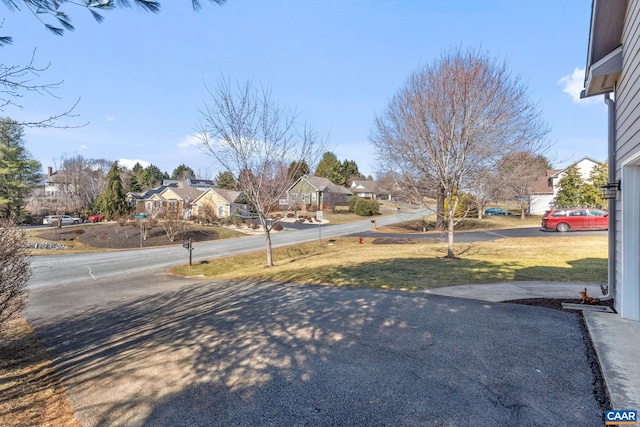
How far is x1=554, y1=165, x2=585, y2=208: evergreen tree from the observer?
3238 cm

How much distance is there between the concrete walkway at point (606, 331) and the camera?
2877mm

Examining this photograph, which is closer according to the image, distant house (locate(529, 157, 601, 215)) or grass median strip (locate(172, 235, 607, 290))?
grass median strip (locate(172, 235, 607, 290))

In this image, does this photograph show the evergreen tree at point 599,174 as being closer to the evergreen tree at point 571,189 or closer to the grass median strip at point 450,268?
the evergreen tree at point 571,189

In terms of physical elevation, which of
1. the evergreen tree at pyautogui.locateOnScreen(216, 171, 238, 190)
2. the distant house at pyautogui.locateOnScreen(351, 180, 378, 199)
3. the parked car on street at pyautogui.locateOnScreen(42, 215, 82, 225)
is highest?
the distant house at pyautogui.locateOnScreen(351, 180, 378, 199)

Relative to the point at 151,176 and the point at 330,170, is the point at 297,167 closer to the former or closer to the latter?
the point at 330,170

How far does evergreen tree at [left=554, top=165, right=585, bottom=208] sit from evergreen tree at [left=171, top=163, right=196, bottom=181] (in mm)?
75417

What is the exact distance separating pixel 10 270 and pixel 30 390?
1588mm

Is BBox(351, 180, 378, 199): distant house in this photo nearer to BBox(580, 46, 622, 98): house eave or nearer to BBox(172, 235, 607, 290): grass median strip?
BBox(172, 235, 607, 290): grass median strip

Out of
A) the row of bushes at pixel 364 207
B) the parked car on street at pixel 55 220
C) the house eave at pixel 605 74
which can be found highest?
the house eave at pixel 605 74

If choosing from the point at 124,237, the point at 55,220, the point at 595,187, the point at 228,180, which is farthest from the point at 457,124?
the point at 55,220

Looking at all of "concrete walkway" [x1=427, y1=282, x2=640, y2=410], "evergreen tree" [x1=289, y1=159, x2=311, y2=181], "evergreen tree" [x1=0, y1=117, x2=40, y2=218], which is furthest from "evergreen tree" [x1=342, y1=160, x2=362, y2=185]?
"concrete walkway" [x1=427, y1=282, x2=640, y2=410]

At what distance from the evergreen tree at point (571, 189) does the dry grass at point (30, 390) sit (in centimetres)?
4006

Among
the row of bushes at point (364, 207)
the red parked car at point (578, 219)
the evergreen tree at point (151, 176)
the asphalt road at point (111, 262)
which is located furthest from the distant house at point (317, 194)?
the evergreen tree at point (151, 176)

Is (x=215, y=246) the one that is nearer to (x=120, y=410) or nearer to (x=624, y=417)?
(x=120, y=410)
